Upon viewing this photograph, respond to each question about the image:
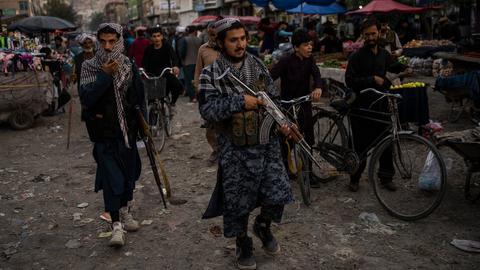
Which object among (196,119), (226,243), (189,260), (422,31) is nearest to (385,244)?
(226,243)

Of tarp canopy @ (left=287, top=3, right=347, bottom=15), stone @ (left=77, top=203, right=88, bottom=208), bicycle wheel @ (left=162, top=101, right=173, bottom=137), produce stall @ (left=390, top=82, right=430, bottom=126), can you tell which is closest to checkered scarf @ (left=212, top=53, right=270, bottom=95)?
stone @ (left=77, top=203, right=88, bottom=208)

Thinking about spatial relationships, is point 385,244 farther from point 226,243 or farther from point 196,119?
point 196,119

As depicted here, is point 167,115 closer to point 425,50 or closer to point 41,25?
point 425,50

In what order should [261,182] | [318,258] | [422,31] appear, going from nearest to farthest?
[261,182], [318,258], [422,31]

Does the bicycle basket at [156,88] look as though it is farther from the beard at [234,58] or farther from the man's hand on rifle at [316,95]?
the beard at [234,58]

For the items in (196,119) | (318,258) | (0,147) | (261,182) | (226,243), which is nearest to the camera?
(261,182)

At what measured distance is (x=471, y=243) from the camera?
377 centimetres

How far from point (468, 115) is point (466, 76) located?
4.61 ft

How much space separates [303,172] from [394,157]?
3.01 feet

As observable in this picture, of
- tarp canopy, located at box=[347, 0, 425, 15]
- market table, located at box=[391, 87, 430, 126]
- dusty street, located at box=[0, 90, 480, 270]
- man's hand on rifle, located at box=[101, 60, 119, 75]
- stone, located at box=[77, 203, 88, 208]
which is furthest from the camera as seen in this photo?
tarp canopy, located at box=[347, 0, 425, 15]

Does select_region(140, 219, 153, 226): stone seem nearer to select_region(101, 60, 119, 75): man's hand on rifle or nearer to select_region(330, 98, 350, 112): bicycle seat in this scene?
select_region(101, 60, 119, 75): man's hand on rifle

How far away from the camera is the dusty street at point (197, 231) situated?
3.75m

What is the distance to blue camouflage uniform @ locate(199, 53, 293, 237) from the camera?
10.6 ft

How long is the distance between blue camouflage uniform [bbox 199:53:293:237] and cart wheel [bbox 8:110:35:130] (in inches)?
299
